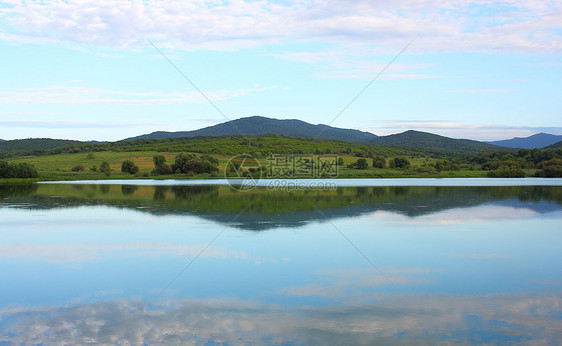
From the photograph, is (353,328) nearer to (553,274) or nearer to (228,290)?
(228,290)

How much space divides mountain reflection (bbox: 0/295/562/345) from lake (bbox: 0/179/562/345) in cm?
3

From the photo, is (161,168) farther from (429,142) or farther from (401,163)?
(429,142)

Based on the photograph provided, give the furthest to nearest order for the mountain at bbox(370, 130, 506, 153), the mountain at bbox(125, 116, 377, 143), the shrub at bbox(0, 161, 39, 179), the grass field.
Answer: the mountain at bbox(370, 130, 506, 153), the mountain at bbox(125, 116, 377, 143), the grass field, the shrub at bbox(0, 161, 39, 179)

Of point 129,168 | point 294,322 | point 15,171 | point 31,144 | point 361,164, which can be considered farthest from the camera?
point 31,144

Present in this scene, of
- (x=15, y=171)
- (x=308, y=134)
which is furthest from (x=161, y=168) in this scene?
(x=308, y=134)

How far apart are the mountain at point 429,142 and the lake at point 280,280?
123 meters

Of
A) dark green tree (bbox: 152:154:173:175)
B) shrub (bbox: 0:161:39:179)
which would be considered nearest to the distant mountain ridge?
dark green tree (bbox: 152:154:173:175)

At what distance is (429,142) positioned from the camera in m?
144

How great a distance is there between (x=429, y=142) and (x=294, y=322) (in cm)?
14446

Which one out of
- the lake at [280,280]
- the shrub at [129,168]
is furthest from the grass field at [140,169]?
the lake at [280,280]

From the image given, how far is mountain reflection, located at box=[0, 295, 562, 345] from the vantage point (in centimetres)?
615

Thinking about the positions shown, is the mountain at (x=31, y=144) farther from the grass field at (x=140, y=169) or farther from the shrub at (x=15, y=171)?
the shrub at (x=15, y=171)

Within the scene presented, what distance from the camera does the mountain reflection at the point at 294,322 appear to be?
6152 mm

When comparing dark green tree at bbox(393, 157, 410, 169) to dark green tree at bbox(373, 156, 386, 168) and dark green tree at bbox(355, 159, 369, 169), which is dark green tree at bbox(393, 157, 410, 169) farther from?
dark green tree at bbox(355, 159, 369, 169)
